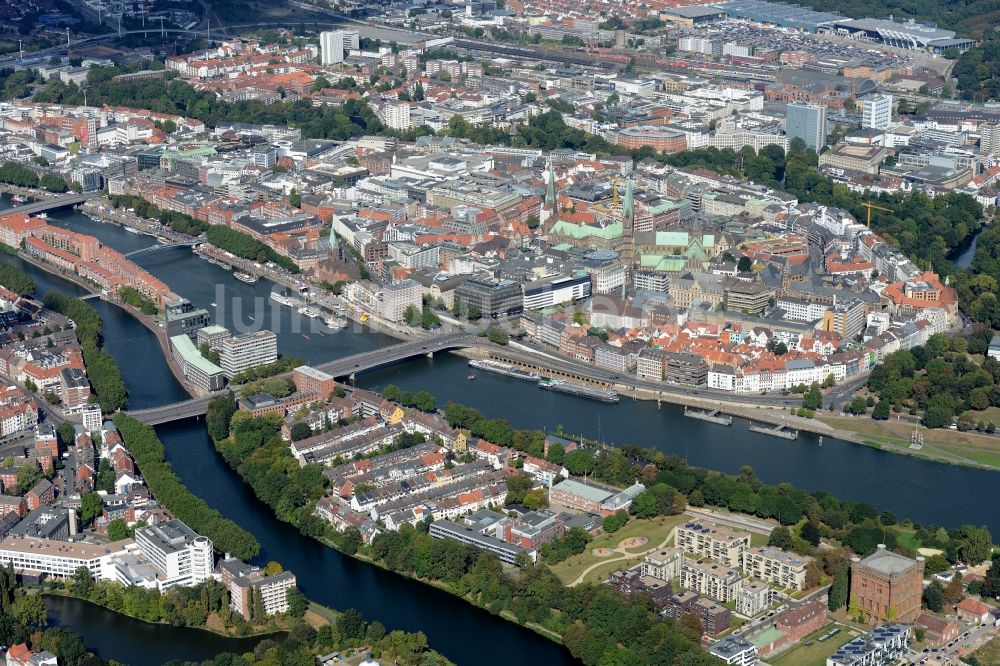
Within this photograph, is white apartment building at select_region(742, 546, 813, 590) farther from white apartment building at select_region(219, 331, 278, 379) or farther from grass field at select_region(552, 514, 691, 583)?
white apartment building at select_region(219, 331, 278, 379)

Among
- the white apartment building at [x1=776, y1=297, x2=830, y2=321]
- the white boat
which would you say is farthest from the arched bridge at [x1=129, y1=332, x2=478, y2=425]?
the white apartment building at [x1=776, y1=297, x2=830, y2=321]

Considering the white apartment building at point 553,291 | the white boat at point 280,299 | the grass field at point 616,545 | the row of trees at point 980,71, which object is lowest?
the grass field at point 616,545

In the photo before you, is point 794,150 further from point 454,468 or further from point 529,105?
point 454,468

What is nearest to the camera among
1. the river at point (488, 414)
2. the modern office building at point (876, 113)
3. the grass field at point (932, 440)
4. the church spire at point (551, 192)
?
the river at point (488, 414)

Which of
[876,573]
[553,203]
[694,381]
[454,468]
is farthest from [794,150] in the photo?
[876,573]

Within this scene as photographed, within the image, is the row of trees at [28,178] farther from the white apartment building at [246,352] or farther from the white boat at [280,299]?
the white apartment building at [246,352]

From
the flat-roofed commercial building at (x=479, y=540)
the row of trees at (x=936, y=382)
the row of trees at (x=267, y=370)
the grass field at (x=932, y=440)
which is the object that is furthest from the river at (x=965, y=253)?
the flat-roofed commercial building at (x=479, y=540)
